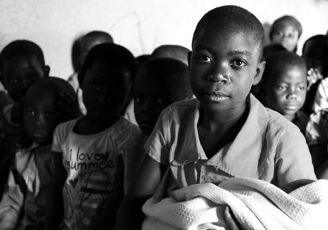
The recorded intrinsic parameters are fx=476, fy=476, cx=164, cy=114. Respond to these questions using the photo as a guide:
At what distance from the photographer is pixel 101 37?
3570 millimetres

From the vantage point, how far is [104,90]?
184 centimetres

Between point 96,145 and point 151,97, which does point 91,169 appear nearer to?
point 96,145

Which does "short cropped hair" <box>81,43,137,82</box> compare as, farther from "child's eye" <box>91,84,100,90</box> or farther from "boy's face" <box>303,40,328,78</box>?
"boy's face" <box>303,40,328,78</box>

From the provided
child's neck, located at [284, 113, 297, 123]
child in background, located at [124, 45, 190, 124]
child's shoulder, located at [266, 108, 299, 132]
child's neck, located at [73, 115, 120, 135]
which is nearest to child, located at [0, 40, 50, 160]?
child in background, located at [124, 45, 190, 124]

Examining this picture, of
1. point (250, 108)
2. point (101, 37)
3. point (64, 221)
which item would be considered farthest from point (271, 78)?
point (101, 37)

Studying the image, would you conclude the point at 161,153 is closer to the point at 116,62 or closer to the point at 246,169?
the point at 246,169

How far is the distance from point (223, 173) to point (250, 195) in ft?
0.64

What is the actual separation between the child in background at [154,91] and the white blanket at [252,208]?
56cm

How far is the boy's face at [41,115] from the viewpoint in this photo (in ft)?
6.81

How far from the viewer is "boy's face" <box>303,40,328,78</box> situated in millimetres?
2729

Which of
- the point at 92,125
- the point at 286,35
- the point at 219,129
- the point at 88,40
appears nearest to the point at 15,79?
the point at 92,125

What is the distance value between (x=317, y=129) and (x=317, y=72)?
64cm

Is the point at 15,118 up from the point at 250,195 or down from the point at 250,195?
down

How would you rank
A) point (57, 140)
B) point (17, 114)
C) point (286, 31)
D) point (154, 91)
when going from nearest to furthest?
point (154, 91) → point (57, 140) → point (17, 114) → point (286, 31)
